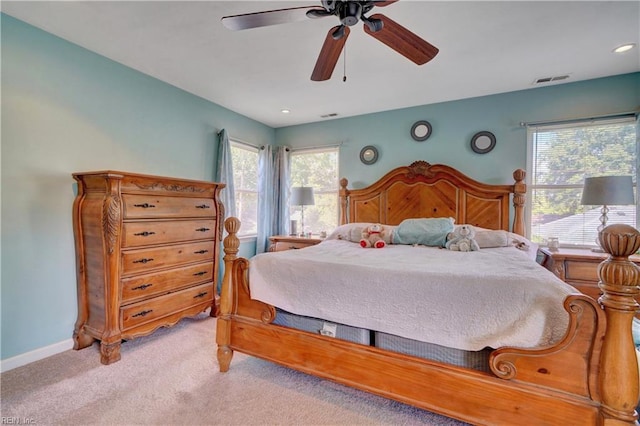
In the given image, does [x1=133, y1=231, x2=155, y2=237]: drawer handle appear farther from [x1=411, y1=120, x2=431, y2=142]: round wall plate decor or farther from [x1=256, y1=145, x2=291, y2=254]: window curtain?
[x1=411, y1=120, x2=431, y2=142]: round wall plate decor

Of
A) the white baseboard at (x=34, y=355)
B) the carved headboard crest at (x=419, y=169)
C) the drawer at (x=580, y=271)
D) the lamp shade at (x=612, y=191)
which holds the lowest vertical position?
the white baseboard at (x=34, y=355)

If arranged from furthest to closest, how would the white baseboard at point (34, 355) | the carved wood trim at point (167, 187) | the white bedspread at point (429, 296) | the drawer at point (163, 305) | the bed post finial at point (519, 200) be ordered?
the bed post finial at point (519, 200), the carved wood trim at point (167, 187), the drawer at point (163, 305), the white baseboard at point (34, 355), the white bedspread at point (429, 296)

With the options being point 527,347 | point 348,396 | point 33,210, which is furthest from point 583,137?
point 33,210

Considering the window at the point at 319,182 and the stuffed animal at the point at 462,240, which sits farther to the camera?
the window at the point at 319,182

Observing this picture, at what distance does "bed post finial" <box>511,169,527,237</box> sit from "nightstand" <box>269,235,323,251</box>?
2.28 m

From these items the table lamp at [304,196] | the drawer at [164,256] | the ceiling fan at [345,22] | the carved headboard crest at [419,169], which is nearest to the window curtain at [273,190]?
the table lamp at [304,196]

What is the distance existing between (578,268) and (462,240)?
118cm

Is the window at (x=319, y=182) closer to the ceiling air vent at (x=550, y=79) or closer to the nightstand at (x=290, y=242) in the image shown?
the nightstand at (x=290, y=242)

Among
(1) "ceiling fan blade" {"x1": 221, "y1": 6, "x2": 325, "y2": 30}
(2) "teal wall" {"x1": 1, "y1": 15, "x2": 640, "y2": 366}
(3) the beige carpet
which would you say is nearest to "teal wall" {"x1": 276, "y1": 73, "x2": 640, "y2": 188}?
(2) "teal wall" {"x1": 1, "y1": 15, "x2": 640, "y2": 366}

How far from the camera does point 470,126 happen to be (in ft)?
12.0

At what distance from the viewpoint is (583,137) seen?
10.4 feet

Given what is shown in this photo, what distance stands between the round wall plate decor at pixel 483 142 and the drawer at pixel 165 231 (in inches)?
126

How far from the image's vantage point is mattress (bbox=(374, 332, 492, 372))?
144cm

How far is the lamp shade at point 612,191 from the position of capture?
8.64ft
